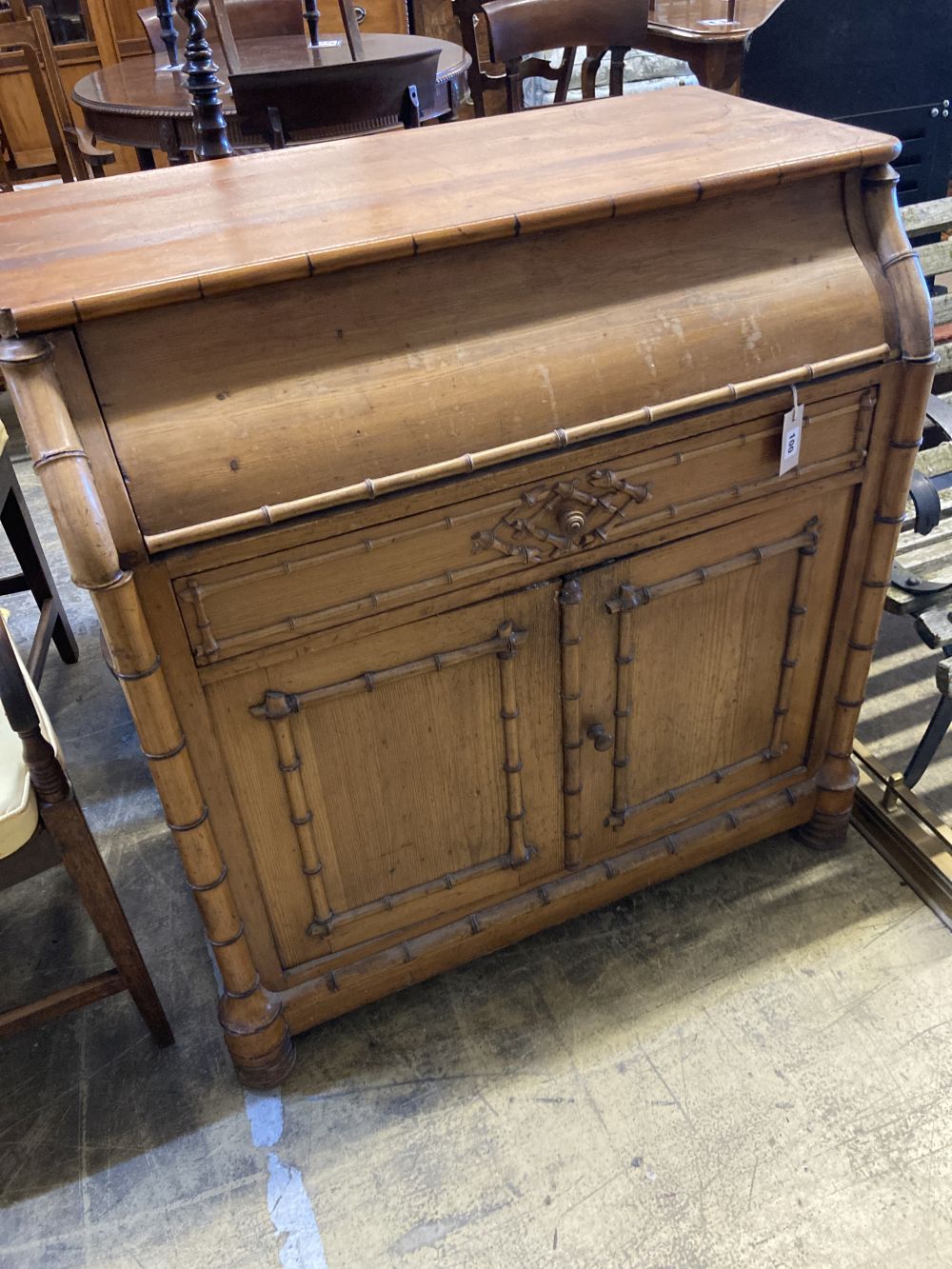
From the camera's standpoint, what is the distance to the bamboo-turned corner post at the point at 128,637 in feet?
3.26

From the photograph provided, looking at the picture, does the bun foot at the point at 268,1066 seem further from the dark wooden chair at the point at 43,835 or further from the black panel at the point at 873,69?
the black panel at the point at 873,69

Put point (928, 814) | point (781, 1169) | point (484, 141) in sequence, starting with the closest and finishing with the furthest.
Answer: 1. point (781, 1169)
2. point (484, 141)
3. point (928, 814)

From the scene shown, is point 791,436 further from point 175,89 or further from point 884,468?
point 175,89

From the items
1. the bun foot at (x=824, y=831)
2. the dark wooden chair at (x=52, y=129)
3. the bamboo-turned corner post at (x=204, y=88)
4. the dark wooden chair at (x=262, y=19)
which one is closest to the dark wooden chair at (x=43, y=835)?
the bamboo-turned corner post at (x=204, y=88)

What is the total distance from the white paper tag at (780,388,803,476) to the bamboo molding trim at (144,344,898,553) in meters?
0.04

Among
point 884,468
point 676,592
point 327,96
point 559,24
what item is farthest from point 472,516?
point 559,24

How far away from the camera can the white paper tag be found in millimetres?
1347

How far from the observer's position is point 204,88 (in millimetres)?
1601

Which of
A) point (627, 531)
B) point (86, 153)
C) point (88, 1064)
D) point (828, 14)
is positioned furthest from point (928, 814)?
point (86, 153)

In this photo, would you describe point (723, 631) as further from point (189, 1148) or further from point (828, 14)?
point (828, 14)

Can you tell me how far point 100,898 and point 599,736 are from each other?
2.63 feet

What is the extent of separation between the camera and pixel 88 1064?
5.35ft

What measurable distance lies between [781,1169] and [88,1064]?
3.71 ft

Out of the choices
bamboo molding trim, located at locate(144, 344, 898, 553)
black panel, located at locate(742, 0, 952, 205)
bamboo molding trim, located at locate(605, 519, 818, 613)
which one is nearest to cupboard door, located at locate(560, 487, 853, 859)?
bamboo molding trim, located at locate(605, 519, 818, 613)
